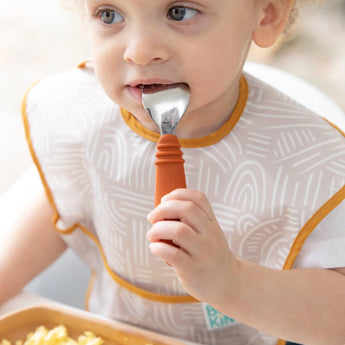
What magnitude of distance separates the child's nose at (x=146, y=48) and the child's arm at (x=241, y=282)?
0.14 meters

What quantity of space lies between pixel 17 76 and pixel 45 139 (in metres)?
1.32

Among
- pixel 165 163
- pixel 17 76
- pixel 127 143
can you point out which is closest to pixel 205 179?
pixel 127 143

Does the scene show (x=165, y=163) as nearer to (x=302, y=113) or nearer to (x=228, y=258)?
(x=228, y=258)

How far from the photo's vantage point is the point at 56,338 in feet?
2.37

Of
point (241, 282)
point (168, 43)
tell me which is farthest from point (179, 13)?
point (241, 282)

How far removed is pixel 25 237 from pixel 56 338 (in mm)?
177

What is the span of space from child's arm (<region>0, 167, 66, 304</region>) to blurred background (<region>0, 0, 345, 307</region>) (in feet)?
2.73

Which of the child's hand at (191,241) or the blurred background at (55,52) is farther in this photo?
the blurred background at (55,52)

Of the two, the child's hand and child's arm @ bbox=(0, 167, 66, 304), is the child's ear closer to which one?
the child's hand

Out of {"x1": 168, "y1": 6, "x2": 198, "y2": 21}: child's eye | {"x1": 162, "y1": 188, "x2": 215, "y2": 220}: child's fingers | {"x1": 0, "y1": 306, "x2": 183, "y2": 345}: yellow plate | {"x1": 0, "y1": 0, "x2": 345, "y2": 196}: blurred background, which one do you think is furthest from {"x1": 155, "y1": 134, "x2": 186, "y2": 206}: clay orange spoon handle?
{"x1": 0, "y1": 0, "x2": 345, "y2": 196}: blurred background

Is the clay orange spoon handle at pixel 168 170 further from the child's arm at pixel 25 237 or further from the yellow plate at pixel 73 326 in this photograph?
the child's arm at pixel 25 237

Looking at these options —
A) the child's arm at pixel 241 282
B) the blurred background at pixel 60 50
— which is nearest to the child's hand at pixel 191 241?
the child's arm at pixel 241 282

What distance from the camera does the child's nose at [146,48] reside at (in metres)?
0.57

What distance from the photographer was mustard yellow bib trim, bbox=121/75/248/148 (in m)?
0.74
